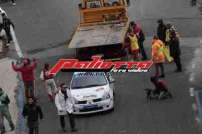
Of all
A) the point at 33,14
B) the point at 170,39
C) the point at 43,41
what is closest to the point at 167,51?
the point at 170,39

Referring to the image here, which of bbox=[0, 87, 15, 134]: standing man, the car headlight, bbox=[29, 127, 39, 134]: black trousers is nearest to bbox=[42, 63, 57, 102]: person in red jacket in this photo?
the car headlight

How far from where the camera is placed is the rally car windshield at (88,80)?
27359 mm

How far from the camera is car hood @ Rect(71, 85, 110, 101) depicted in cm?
2647

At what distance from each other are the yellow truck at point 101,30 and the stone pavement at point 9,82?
3.03 meters

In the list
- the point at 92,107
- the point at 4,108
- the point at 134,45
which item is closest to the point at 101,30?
the point at 134,45

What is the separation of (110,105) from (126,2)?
1253 centimetres

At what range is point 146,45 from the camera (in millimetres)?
36875

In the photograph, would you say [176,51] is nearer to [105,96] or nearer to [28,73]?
[105,96]

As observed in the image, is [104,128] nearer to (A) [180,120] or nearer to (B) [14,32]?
(A) [180,120]

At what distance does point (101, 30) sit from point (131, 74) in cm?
457

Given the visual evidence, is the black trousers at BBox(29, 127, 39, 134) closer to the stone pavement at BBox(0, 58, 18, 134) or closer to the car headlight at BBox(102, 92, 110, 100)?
the stone pavement at BBox(0, 58, 18, 134)

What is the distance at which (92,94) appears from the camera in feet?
87.2

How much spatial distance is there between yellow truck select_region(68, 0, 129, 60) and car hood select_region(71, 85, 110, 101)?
258 inches

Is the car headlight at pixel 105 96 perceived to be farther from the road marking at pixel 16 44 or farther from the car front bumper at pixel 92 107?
the road marking at pixel 16 44
